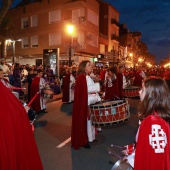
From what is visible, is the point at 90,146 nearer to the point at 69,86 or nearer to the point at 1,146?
the point at 1,146

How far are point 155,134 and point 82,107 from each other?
10.4 feet

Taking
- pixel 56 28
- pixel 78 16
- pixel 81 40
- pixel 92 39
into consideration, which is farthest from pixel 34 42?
pixel 92 39

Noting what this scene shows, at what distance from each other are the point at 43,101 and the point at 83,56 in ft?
70.3

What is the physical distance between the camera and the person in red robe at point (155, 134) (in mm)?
2326

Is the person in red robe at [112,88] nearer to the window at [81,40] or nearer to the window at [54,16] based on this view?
the window at [81,40]

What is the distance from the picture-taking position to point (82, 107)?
538cm

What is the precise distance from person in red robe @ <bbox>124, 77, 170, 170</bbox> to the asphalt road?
2317 millimetres

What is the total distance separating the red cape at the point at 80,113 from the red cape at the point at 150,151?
3048 millimetres

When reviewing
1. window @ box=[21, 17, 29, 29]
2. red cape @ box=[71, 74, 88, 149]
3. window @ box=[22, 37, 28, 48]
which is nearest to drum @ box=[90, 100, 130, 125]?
red cape @ box=[71, 74, 88, 149]

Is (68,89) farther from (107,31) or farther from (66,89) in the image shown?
(107,31)

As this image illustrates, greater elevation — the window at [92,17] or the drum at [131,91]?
the window at [92,17]

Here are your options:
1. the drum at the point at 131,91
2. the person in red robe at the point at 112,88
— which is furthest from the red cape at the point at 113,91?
the drum at the point at 131,91

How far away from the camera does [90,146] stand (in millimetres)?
5699

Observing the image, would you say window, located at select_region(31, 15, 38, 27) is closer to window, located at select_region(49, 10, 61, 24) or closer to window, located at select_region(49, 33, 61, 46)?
window, located at select_region(49, 10, 61, 24)
